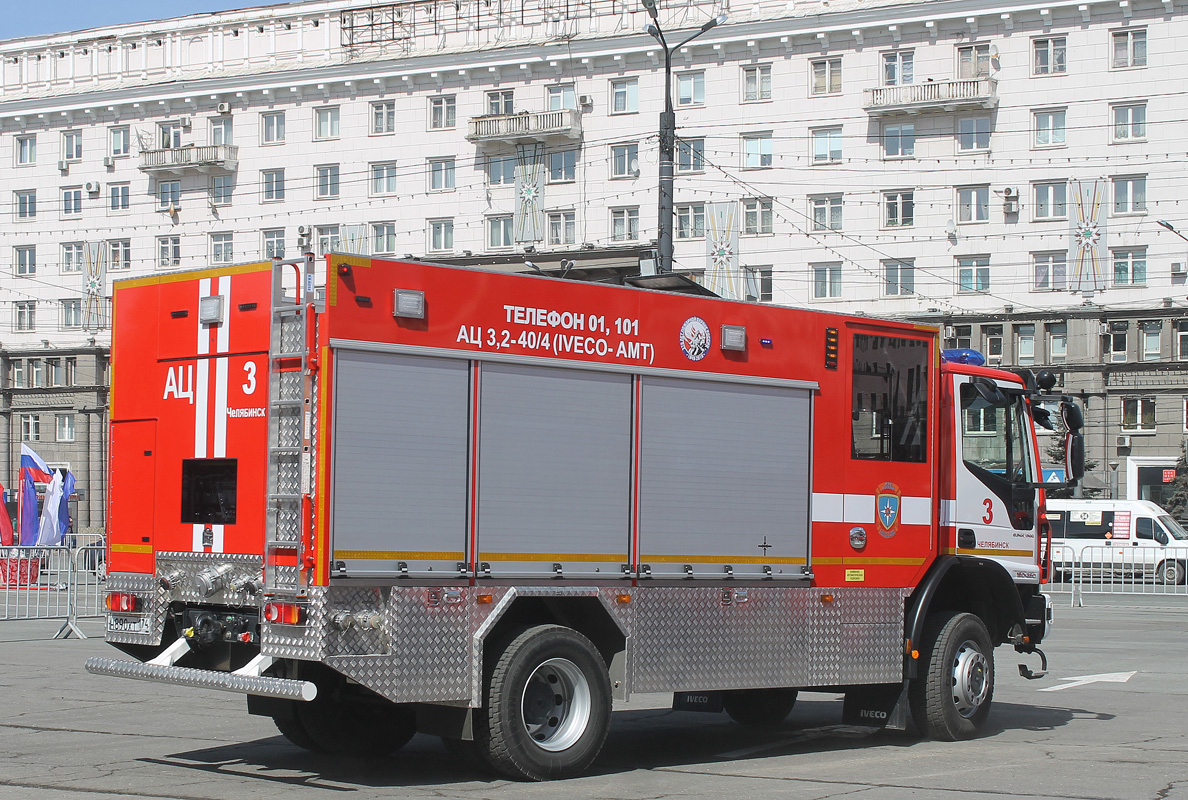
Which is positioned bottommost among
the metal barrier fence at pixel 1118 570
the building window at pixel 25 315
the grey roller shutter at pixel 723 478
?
the metal barrier fence at pixel 1118 570

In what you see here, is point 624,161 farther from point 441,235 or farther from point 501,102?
point 441,235

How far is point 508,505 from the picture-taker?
30.5 feet

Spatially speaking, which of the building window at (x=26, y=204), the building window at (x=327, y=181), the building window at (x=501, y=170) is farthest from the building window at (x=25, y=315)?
the building window at (x=501, y=170)

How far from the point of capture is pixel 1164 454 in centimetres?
5309

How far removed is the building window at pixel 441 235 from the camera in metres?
60.0

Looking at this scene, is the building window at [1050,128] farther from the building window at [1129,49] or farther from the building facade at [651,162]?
the building window at [1129,49]

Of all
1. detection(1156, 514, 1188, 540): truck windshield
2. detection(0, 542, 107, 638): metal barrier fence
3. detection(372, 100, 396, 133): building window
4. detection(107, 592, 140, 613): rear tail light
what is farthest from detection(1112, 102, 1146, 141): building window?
detection(107, 592, 140, 613): rear tail light

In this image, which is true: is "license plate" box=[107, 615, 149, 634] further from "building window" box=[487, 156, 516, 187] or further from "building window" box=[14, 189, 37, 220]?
"building window" box=[14, 189, 37, 220]

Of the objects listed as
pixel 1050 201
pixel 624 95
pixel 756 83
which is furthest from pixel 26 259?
pixel 1050 201

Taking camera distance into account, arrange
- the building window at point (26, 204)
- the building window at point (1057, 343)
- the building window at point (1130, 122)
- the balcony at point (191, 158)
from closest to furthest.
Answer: the building window at point (1130, 122)
the building window at point (1057, 343)
the balcony at point (191, 158)
the building window at point (26, 204)

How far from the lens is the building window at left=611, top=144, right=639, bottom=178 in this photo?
57.5 metres

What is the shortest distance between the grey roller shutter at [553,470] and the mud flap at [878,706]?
3.00m

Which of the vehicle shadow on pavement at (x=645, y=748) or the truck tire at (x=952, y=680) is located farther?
the truck tire at (x=952, y=680)

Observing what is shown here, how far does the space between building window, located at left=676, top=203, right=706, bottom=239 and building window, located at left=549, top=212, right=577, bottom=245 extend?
4.21m
